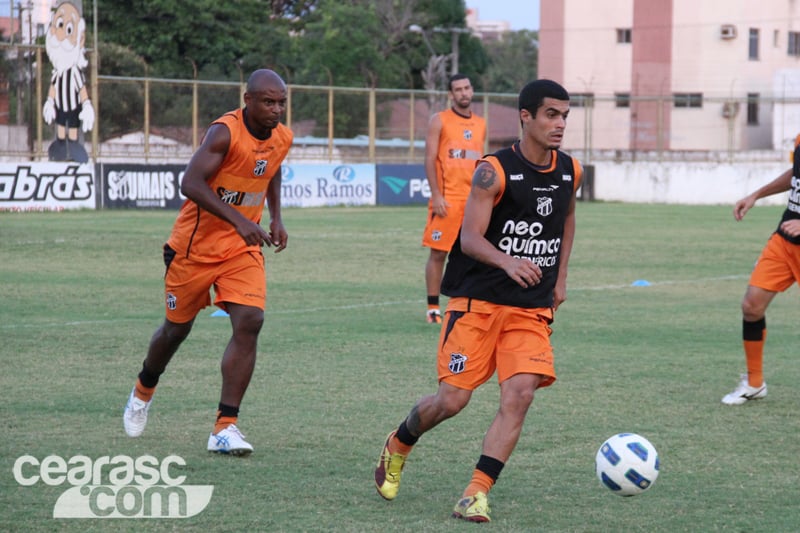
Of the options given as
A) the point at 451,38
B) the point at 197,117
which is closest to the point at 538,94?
the point at 197,117

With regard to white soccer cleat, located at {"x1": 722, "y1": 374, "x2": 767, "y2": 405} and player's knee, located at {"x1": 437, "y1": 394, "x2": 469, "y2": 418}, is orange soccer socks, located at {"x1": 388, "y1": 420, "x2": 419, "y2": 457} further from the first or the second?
white soccer cleat, located at {"x1": 722, "y1": 374, "x2": 767, "y2": 405}

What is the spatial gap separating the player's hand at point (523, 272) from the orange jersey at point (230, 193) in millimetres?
1925

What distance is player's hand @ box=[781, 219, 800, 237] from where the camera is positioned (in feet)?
25.6

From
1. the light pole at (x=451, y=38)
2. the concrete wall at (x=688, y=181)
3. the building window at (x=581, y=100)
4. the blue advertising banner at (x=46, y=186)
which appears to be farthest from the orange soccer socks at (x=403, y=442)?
the light pole at (x=451, y=38)

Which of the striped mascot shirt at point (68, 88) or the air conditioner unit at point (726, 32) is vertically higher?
the air conditioner unit at point (726, 32)

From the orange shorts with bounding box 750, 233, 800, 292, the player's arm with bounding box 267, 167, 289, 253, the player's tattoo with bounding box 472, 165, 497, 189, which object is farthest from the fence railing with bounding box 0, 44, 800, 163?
the player's tattoo with bounding box 472, 165, 497, 189

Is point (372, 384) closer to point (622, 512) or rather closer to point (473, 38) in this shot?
point (622, 512)

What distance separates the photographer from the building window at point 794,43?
60.1 metres

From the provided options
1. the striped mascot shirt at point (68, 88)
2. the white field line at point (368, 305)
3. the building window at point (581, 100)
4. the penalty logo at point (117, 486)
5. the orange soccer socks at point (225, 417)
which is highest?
the building window at point (581, 100)

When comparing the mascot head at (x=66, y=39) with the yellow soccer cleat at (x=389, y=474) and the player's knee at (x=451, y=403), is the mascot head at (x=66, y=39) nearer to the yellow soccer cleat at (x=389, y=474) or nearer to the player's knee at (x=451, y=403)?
the yellow soccer cleat at (x=389, y=474)

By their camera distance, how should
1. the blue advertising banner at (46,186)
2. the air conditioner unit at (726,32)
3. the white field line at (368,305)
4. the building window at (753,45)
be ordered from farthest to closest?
the building window at (753,45) < the air conditioner unit at (726,32) < the blue advertising banner at (46,186) < the white field line at (368,305)

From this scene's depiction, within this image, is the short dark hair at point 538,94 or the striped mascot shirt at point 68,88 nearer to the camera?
the short dark hair at point 538,94

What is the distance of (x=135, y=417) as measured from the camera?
6848 mm

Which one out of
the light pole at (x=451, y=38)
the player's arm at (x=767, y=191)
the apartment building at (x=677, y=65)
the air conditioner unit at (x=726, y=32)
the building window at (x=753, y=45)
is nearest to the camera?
the player's arm at (x=767, y=191)
